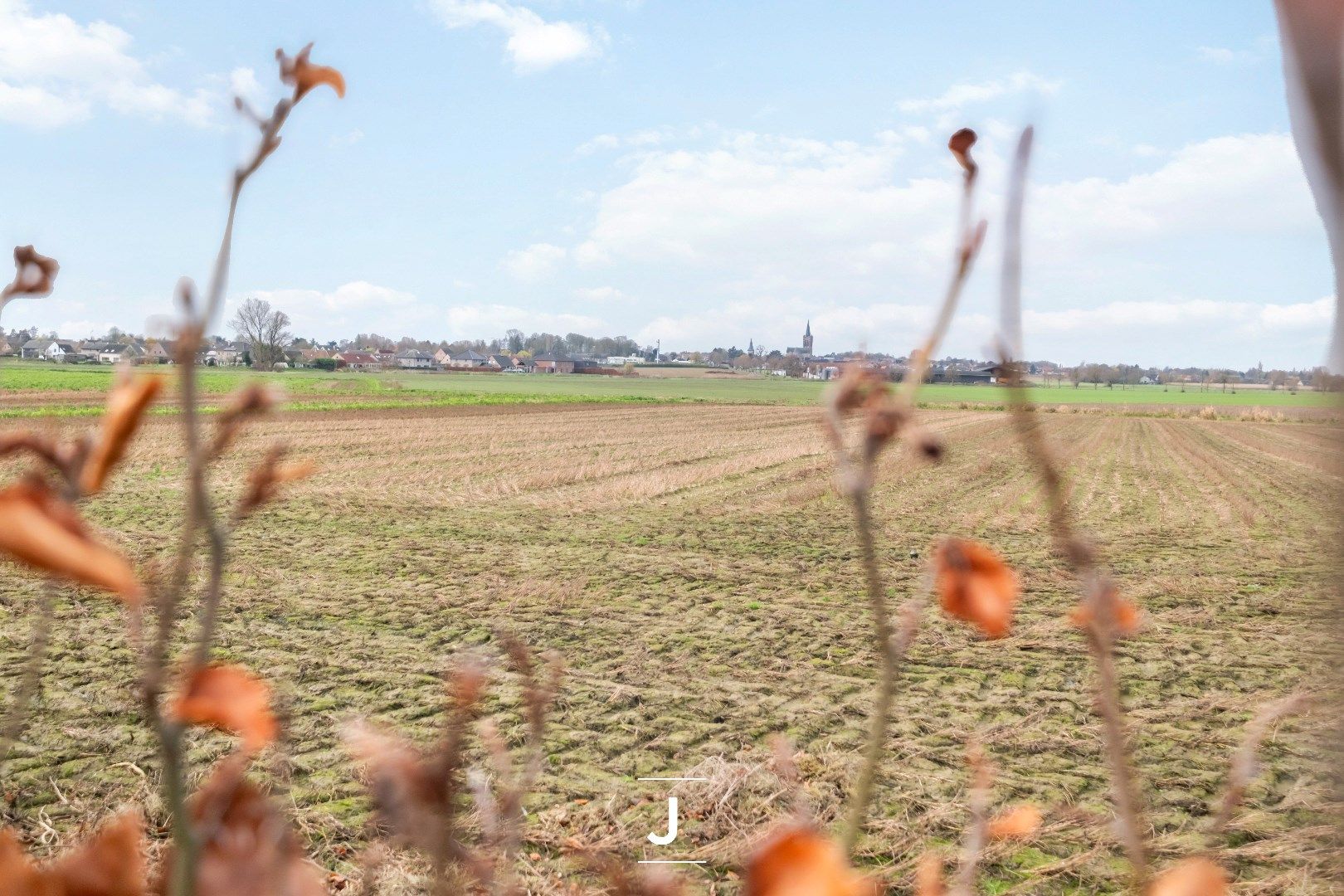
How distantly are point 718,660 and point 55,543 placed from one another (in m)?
5.31

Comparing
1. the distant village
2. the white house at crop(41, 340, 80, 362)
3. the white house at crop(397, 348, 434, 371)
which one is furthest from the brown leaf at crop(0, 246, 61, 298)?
the white house at crop(397, 348, 434, 371)

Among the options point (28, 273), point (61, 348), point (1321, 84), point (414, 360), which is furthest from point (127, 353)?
point (414, 360)

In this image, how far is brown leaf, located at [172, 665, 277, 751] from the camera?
1.13ft

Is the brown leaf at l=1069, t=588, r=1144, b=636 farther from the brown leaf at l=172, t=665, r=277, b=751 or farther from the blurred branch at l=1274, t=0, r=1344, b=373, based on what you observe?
the brown leaf at l=172, t=665, r=277, b=751

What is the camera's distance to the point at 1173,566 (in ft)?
29.6

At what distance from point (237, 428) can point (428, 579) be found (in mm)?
7195

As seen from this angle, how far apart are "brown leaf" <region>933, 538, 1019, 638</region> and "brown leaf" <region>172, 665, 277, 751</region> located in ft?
0.90

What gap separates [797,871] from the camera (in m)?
0.28

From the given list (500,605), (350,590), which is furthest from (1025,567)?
(350,590)

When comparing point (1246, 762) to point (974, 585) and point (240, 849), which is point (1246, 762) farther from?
point (240, 849)

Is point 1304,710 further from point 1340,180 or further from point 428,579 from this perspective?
point 428,579

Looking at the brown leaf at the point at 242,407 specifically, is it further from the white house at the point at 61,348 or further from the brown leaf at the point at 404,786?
the white house at the point at 61,348

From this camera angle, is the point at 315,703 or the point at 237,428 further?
the point at 315,703

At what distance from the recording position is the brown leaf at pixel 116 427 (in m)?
0.32
